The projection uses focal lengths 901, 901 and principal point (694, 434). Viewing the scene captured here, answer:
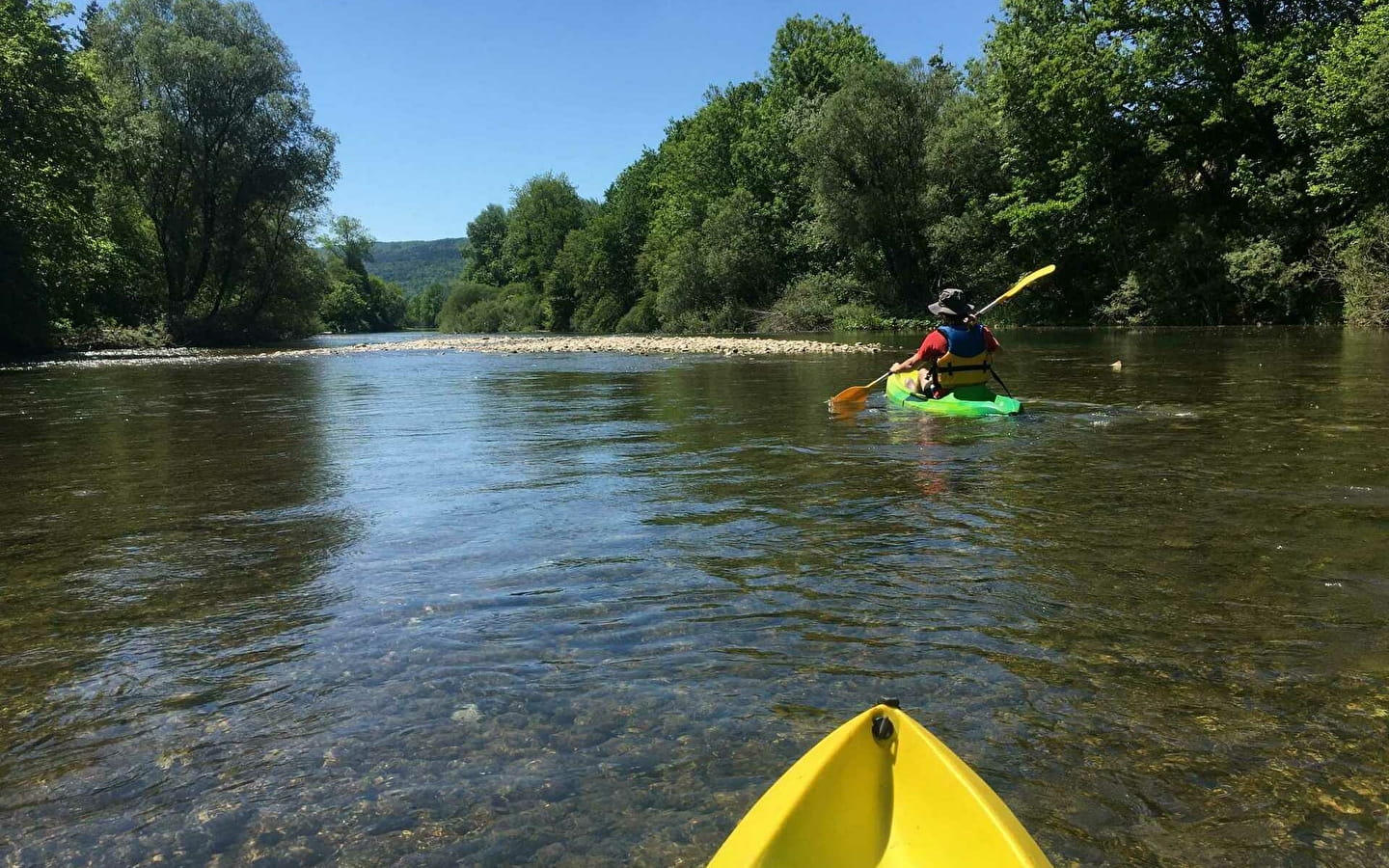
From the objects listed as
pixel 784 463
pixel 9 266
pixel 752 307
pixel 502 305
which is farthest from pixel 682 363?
pixel 502 305

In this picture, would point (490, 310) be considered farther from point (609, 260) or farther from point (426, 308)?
point (426, 308)

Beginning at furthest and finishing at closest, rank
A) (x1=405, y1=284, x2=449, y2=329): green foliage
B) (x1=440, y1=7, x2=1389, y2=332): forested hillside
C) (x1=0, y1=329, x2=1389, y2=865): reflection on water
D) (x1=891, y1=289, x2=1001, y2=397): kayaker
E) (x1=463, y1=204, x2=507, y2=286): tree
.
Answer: (x1=405, y1=284, x2=449, y2=329): green foliage
(x1=463, y1=204, x2=507, y2=286): tree
(x1=440, y1=7, x2=1389, y2=332): forested hillside
(x1=891, y1=289, x2=1001, y2=397): kayaker
(x1=0, y1=329, x2=1389, y2=865): reflection on water

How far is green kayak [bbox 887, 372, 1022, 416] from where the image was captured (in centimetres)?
985

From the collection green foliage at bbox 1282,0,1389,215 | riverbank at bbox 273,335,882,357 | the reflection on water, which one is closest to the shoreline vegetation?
green foliage at bbox 1282,0,1389,215

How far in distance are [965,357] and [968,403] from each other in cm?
53

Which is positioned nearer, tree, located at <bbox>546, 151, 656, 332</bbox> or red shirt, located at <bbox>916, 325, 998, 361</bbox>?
red shirt, located at <bbox>916, 325, 998, 361</bbox>

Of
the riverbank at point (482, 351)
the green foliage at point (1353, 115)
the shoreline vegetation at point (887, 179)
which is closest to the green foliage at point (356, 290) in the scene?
the shoreline vegetation at point (887, 179)

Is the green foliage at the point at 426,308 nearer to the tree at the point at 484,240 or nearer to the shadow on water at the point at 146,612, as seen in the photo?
the tree at the point at 484,240

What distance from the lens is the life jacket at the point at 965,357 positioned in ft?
33.1

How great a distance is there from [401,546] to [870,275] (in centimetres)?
3894

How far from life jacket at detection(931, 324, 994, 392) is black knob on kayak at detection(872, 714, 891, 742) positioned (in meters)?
8.50

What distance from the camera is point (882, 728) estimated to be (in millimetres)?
2098

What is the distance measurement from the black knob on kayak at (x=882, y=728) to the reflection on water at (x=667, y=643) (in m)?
0.57

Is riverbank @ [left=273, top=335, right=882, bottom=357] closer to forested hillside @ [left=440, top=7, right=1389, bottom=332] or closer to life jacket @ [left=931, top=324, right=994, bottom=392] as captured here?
forested hillside @ [left=440, top=7, right=1389, bottom=332]
